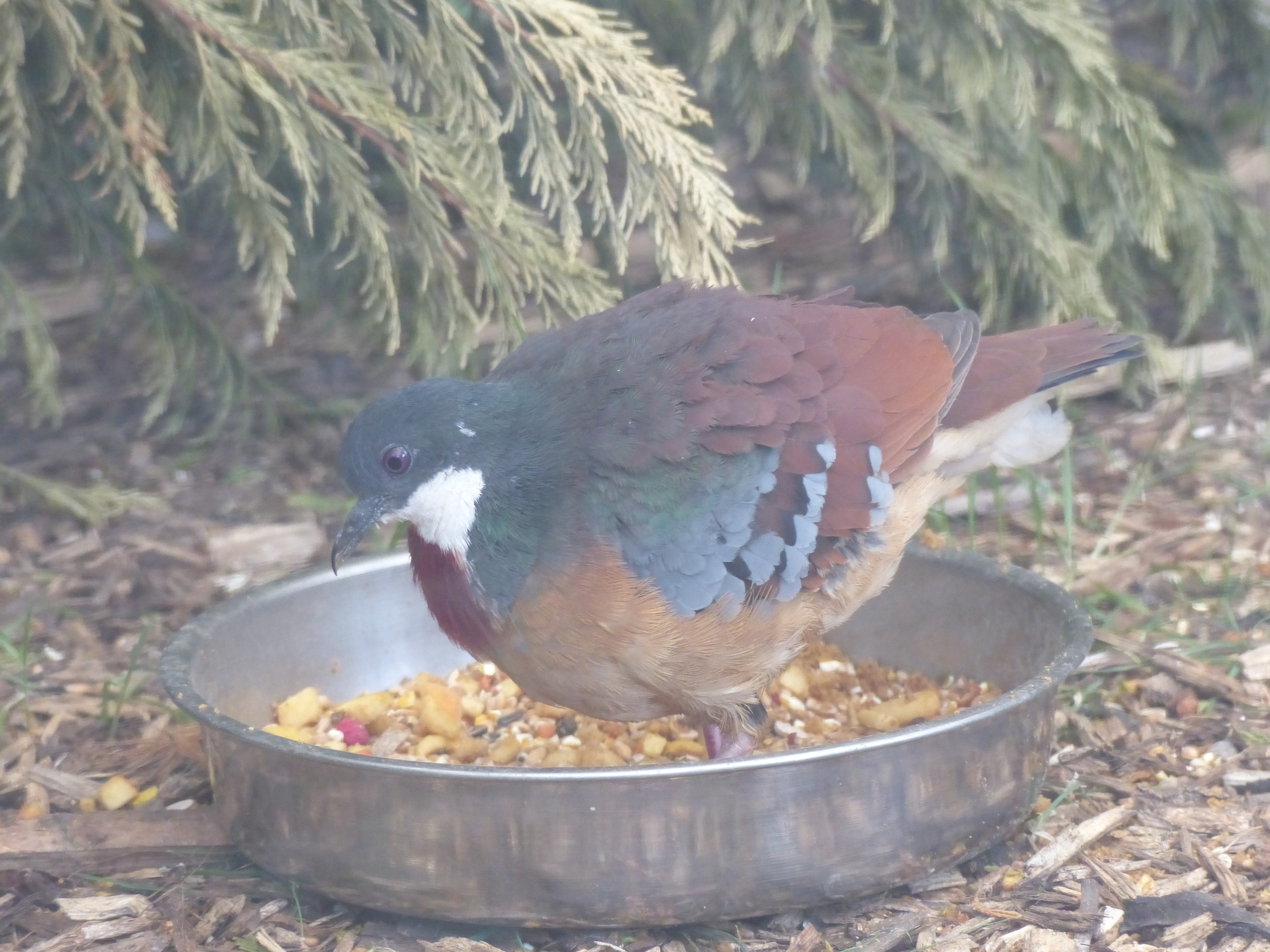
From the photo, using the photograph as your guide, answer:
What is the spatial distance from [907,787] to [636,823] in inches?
21.7

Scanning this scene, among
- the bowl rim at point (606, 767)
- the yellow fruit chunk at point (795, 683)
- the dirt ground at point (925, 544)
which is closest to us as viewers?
the bowl rim at point (606, 767)

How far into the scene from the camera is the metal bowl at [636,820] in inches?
102

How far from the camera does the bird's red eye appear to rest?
10.0ft

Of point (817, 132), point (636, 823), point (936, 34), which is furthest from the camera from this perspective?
point (817, 132)

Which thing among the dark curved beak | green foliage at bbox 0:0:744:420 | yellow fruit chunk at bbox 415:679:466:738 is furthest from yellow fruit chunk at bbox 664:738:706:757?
green foliage at bbox 0:0:744:420

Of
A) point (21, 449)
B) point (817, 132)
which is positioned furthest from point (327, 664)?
point (817, 132)

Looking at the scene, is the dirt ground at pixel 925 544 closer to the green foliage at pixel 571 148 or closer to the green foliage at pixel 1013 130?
the green foliage at pixel 571 148

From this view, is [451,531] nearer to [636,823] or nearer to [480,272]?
[636,823]

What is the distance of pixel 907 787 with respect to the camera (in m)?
2.72

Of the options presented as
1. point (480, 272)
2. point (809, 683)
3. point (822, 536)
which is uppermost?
point (480, 272)

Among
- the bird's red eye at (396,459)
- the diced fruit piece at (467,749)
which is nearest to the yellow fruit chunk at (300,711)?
the diced fruit piece at (467,749)

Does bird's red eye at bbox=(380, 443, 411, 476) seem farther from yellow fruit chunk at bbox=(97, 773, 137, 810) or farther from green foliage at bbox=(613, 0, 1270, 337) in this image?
green foliage at bbox=(613, 0, 1270, 337)

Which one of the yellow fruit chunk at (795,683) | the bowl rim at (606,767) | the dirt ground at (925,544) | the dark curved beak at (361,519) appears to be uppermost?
the dark curved beak at (361,519)

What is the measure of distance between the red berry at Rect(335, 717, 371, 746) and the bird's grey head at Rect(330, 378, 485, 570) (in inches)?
24.8
